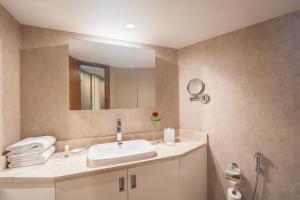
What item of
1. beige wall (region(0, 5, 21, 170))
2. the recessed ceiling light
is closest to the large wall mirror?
the recessed ceiling light

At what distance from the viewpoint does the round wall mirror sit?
1974mm

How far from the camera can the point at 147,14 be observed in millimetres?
1335

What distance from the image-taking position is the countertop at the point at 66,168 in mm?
1068

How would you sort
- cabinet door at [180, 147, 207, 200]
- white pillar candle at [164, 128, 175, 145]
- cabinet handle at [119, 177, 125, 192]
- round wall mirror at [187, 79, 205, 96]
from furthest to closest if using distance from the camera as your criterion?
round wall mirror at [187, 79, 205, 96], white pillar candle at [164, 128, 175, 145], cabinet door at [180, 147, 207, 200], cabinet handle at [119, 177, 125, 192]

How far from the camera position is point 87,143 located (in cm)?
169

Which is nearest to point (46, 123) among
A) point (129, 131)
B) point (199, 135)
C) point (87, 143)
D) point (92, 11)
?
point (87, 143)

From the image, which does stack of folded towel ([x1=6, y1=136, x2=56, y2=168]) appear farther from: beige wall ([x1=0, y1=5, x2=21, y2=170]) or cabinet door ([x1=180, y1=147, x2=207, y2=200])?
cabinet door ([x1=180, y1=147, x2=207, y2=200])

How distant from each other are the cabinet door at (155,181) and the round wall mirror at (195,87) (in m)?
0.89

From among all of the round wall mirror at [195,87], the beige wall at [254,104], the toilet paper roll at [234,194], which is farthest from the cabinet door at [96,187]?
the round wall mirror at [195,87]

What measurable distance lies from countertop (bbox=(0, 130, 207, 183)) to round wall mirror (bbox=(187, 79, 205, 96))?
25.8 inches

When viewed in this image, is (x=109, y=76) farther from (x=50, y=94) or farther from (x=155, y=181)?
(x=155, y=181)

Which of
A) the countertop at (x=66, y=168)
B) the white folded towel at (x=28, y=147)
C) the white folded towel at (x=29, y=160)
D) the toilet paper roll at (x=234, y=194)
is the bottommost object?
the toilet paper roll at (x=234, y=194)

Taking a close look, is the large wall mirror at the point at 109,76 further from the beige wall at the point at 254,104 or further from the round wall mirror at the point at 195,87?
the beige wall at the point at 254,104

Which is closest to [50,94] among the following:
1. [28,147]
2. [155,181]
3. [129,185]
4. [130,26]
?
[28,147]
